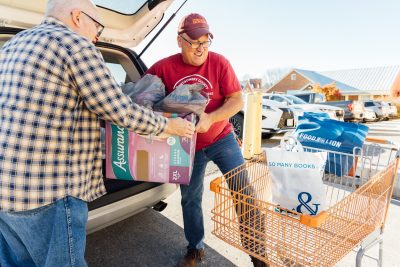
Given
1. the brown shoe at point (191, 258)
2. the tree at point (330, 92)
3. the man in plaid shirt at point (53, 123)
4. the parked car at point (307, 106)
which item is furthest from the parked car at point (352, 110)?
the tree at point (330, 92)

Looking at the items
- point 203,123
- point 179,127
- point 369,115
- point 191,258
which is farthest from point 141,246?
point 369,115

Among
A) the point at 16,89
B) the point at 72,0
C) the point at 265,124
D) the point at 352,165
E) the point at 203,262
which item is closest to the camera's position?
the point at 16,89

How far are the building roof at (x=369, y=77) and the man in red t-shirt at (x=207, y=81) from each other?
133 ft

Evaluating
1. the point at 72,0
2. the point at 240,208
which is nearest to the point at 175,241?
the point at 240,208

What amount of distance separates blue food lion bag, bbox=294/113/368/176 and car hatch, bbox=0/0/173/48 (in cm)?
159

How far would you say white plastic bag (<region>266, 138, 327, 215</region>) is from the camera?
4.38 ft

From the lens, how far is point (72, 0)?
4.01ft

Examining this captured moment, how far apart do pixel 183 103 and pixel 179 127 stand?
0.72 ft

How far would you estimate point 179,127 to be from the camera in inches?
56.8

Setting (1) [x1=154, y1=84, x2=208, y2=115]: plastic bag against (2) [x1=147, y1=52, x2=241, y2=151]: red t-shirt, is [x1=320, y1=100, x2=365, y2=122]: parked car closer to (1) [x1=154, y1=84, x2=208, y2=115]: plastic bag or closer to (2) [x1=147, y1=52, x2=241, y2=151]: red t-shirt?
(2) [x1=147, y1=52, x2=241, y2=151]: red t-shirt

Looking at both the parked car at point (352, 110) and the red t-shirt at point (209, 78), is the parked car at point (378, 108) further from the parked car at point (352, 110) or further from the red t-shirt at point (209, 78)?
the red t-shirt at point (209, 78)

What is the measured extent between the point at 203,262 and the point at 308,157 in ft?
4.76

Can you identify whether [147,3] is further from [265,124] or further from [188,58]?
[265,124]

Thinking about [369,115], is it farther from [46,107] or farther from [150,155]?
[46,107]
